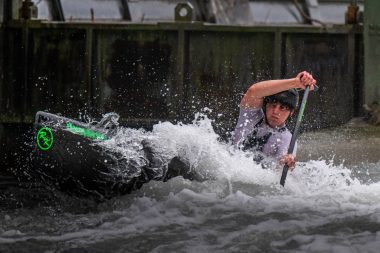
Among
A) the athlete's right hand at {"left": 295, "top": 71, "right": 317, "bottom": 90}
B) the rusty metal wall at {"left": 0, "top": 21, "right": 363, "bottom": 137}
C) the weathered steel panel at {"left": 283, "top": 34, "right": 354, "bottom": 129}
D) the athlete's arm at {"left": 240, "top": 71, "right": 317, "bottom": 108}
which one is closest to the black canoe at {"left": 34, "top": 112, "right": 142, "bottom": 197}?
the athlete's arm at {"left": 240, "top": 71, "right": 317, "bottom": 108}

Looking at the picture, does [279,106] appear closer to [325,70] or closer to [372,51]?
[372,51]

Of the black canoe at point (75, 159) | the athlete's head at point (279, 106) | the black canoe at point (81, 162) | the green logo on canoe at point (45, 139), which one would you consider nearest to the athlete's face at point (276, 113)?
the athlete's head at point (279, 106)

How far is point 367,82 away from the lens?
1026 cm

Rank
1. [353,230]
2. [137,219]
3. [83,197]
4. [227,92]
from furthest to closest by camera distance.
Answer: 1. [227,92]
2. [83,197]
3. [137,219]
4. [353,230]

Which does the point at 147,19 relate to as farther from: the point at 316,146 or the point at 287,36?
the point at 316,146

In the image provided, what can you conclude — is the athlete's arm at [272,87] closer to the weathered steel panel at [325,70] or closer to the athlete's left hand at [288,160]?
the athlete's left hand at [288,160]

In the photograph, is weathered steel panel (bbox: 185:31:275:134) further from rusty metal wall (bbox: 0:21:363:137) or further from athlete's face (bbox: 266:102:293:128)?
athlete's face (bbox: 266:102:293:128)

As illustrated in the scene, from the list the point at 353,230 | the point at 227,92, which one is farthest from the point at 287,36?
the point at 353,230

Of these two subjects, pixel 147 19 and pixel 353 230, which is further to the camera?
pixel 147 19

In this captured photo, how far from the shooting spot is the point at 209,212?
20.2 ft

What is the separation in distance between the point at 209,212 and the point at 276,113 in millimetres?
1379

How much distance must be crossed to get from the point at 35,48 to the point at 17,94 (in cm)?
66

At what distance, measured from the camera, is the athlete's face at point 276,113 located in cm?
707

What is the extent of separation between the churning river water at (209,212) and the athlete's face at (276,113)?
387 mm
